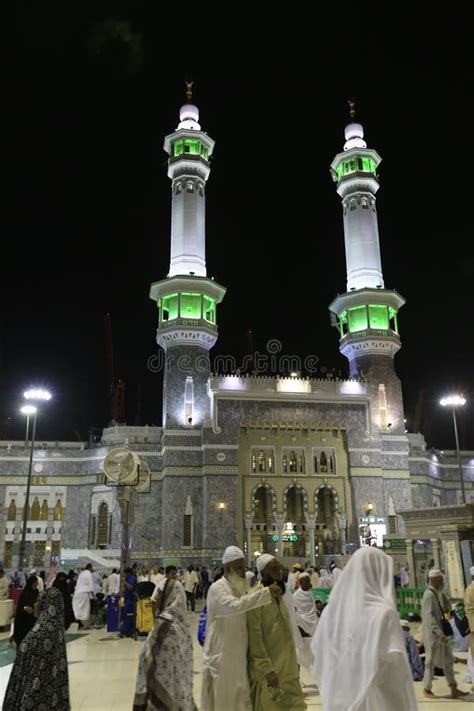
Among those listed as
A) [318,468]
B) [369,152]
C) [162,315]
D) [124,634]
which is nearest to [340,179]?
[369,152]

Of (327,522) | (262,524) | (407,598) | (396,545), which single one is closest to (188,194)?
(262,524)

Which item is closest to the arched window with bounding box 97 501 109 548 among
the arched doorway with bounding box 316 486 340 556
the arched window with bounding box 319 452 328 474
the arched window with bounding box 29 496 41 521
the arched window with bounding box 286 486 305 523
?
the arched window with bounding box 29 496 41 521

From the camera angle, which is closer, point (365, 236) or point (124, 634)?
point (124, 634)

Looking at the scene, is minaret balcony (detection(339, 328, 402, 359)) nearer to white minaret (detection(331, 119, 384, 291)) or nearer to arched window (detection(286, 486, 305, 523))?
white minaret (detection(331, 119, 384, 291))

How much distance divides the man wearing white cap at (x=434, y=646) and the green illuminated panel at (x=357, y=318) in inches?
1078

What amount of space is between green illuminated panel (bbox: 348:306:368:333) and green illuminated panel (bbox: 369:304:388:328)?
1.10 ft

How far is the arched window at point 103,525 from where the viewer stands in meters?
31.4

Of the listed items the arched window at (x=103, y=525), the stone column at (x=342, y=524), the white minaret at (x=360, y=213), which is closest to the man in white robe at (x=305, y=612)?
the stone column at (x=342, y=524)

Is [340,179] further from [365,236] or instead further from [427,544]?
[427,544]

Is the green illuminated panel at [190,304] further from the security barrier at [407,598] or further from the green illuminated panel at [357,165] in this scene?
the security barrier at [407,598]

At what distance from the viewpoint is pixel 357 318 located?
34531mm

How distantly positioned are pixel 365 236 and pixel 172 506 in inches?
733

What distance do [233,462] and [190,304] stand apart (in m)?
8.59

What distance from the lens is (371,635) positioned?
301 cm
